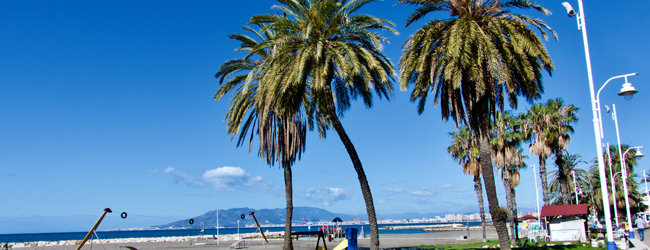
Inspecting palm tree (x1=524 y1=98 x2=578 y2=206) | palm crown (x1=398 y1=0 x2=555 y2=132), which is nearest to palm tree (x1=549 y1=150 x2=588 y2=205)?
palm tree (x1=524 y1=98 x2=578 y2=206)

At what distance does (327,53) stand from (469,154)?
22.9 metres

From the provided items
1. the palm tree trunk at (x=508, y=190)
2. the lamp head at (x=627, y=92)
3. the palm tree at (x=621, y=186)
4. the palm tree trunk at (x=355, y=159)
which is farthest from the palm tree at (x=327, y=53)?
the palm tree at (x=621, y=186)

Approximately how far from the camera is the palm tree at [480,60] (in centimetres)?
1714

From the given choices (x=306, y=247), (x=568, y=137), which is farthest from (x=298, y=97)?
(x=568, y=137)

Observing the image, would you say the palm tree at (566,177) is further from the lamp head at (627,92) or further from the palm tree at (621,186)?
the lamp head at (627,92)

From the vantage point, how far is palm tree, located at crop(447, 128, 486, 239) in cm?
3700

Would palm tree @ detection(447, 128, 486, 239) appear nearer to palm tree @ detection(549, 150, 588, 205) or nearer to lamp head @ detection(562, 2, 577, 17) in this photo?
palm tree @ detection(549, 150, 588, 205)

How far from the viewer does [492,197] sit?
703 inches

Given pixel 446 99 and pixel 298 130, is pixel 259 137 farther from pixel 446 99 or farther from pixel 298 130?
pixel 446 99

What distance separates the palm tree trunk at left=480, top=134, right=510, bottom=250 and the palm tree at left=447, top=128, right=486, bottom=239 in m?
19.0

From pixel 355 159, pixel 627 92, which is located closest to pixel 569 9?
pixel 627 92

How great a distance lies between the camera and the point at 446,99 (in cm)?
2012

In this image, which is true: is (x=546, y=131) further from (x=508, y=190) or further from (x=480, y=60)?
(x=480, y=60)

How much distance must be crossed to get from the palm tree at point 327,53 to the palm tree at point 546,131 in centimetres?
1987
